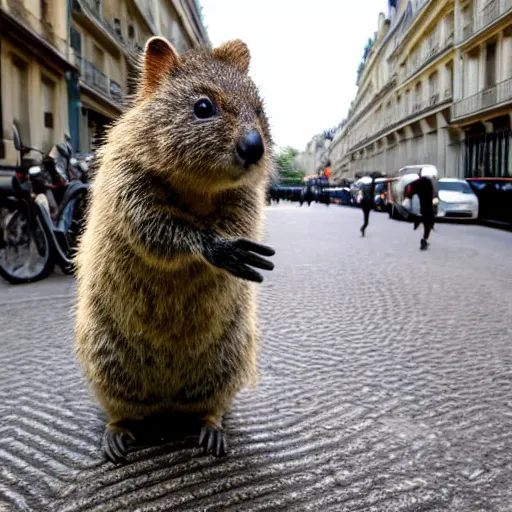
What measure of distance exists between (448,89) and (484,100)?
7.21 meters

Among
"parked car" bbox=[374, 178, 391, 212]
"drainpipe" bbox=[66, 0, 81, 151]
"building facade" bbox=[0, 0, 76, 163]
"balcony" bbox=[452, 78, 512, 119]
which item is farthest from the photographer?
"parked car" bbox=[374, 178, 391, 212]

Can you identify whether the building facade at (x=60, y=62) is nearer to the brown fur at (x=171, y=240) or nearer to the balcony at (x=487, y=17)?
the brown fur at (x=171, y=240)

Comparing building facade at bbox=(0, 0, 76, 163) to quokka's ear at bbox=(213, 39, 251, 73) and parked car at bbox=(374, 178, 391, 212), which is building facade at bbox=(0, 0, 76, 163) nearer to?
quokka's ear at bbox=(213, 39, 251, 73)

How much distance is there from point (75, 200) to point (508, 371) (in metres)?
5.97

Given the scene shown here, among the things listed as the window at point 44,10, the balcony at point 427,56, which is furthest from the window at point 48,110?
the balcony at point 427,56

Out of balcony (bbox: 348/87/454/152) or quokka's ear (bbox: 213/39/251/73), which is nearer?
quokka's ear (bbox: 213/39/251/73)

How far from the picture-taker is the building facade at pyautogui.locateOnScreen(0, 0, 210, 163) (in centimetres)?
1582

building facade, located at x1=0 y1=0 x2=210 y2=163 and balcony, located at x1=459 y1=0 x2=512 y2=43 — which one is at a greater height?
balcony, located at x1=459 y1=0 x2=512 y2=43

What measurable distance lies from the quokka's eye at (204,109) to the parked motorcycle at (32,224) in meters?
5.30

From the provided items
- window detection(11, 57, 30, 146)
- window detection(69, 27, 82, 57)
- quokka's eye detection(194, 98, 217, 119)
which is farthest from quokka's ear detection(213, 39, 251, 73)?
window detection(69, 27, 82, 57)

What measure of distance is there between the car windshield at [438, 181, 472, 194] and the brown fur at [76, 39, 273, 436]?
20645 millimetres

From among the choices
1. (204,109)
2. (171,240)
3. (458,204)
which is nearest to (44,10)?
(458,204)

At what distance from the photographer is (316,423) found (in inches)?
117

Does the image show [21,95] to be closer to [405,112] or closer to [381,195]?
[381,195]
